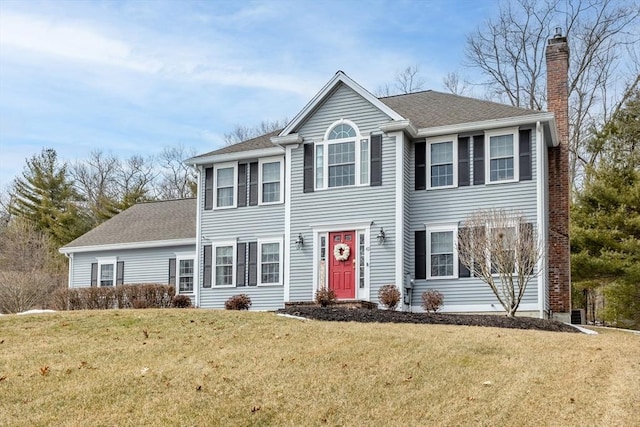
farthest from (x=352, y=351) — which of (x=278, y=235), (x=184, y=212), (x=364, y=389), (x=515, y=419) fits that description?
(x=184, y=212)

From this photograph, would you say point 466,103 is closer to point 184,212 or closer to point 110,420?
point 184,212

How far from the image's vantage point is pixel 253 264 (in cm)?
2327

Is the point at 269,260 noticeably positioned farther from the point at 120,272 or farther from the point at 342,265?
the point at 120,272

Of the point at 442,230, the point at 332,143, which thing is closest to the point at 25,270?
the point at 332,143

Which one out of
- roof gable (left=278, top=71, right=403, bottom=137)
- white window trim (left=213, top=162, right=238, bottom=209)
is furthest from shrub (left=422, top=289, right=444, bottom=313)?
white window trim (left=213, top=162, right=238, bottom=209)

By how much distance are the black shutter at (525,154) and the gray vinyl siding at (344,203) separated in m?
3.26

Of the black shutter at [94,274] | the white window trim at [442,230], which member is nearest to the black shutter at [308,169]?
the white window trim at [442,230]

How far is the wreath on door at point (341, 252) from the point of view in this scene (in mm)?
21266

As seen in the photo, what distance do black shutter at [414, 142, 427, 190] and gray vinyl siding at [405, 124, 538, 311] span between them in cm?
16

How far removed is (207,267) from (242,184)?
8.97ft

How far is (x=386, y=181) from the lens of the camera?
21.0 metres

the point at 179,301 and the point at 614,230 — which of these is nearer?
the point at 179,301

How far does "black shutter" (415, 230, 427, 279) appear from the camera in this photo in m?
20.9

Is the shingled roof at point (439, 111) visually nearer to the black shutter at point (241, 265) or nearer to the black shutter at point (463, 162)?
the black shutter at point (463, 162)
